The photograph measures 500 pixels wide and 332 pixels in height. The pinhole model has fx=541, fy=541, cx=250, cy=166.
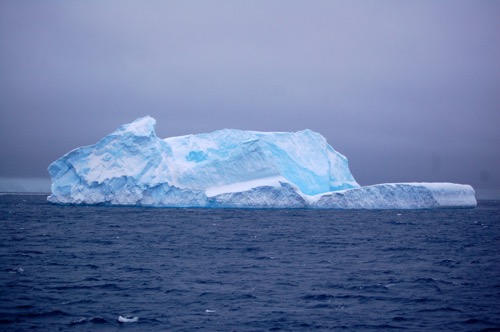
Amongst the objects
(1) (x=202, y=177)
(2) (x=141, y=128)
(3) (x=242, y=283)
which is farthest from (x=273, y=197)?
(3) (x=242, y=283)

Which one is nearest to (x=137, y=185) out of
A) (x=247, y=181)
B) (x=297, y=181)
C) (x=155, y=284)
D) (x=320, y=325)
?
(x=247, y=181)

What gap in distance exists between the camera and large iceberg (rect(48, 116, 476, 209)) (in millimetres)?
31828

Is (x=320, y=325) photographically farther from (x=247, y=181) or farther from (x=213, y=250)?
(x=247, y=181)

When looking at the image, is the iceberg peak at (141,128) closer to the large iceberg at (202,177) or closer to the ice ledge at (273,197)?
the large iceberg at (202,177)

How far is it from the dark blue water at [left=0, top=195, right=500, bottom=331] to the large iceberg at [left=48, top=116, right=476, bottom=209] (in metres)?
13.6

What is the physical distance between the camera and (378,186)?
3453 centimetres

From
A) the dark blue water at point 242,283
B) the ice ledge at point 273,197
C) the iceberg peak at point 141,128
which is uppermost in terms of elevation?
the iceberg peak at point 141,128

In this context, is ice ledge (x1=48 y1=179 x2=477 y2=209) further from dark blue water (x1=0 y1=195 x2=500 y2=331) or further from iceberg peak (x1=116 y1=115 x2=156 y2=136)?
dark blue water (x1=0 y1=195 x2=500 y2=331)

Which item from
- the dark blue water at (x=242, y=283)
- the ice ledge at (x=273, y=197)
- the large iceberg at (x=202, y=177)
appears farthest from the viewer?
the ice ledge at (x=273, y=197)

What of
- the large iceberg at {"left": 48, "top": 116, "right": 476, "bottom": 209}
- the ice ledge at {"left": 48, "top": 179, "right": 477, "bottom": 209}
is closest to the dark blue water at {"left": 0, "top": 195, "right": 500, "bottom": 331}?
the large iceberg at {"left": 48, "top": 116, "right": 476, "bottom": 209}

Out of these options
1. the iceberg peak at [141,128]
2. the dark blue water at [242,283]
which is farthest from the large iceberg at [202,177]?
the dark blue water at [242,283]

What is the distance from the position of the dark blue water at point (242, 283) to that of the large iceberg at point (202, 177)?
13623mm

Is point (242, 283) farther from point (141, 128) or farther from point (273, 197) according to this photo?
point (141, 128)

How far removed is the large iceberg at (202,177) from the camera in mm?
31828
